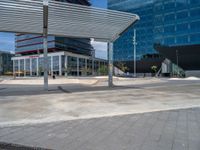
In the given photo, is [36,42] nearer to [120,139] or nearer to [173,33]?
[173,33]

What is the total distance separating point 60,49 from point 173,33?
49.6m

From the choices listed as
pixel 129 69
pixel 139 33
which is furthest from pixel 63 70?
pixel 139 33

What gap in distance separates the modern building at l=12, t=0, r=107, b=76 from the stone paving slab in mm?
93077

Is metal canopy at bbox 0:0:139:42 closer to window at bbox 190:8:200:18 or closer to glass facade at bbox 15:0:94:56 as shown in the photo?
window at bbox 190:8:200:18

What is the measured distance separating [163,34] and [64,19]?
69.7 m

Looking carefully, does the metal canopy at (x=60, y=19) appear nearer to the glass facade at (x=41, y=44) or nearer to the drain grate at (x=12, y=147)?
the drain grate at (x=12, y=147)

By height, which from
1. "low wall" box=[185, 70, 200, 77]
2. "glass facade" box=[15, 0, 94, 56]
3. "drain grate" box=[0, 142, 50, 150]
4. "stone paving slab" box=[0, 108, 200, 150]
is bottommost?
"drain grate" box=[0, 142, 50, 150]

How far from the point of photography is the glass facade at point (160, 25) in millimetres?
73688

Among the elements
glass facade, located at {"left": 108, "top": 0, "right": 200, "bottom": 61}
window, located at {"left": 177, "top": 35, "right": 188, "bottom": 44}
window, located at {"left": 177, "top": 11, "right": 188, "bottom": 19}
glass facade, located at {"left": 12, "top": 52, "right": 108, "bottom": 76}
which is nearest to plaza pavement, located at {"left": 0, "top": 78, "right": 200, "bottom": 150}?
glass facade, located at {"left": 108, "top": 0, "right": 200, "bottom": 61}

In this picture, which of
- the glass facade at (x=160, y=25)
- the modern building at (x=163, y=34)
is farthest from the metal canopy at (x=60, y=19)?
the glass facade at (x=160, y=25)

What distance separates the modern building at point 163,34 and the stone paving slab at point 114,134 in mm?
60001

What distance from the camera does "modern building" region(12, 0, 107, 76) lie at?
330 ft

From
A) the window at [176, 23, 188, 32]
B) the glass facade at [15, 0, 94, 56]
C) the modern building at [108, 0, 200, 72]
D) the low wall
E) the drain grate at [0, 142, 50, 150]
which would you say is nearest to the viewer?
the drain grate at [0, 142, 50, 150]

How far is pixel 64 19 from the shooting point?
57.8 ft
